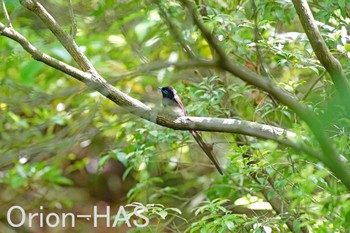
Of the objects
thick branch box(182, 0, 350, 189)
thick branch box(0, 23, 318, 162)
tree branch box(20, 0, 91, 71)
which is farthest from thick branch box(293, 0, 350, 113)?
tree branch box(20, 0, 91, 71)

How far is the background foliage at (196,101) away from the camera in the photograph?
2.79 meters

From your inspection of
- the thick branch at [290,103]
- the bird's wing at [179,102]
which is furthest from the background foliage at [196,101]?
the thick branch at [290,103]

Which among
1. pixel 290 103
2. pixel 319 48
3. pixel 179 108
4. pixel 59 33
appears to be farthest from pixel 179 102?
pixel 290 103

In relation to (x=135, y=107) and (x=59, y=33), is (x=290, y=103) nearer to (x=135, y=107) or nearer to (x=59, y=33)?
(x=135, y=107)

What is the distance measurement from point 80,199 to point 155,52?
2.44m

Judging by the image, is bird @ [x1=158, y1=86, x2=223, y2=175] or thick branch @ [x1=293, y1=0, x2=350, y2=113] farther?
bird @ [x1=158, y1=86, x2=223, y2=175]

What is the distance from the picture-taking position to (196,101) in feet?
13.3

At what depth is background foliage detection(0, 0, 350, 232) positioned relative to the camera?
279 cm

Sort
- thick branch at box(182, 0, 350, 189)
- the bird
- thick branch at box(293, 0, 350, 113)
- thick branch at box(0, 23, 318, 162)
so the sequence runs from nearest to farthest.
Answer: thick branch at box(182, 0, 350, 189) → thick branch at box(293, 0, 350, 113) → thick branch at box(0, 23, 318, 162) → the bird

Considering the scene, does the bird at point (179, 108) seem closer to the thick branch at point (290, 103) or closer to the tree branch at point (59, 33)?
the tree branch at point (59, 33)

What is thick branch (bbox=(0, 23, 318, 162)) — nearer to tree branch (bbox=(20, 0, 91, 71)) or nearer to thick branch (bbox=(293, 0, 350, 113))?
tree branch (bbox=(20, 0, 91, 71))

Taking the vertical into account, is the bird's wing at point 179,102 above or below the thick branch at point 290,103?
above

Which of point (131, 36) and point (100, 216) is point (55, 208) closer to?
point (100, 216)

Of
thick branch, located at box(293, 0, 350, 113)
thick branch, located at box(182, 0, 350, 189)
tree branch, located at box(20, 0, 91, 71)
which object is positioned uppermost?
tree branch, located at box(20, 0, 91, 71)
